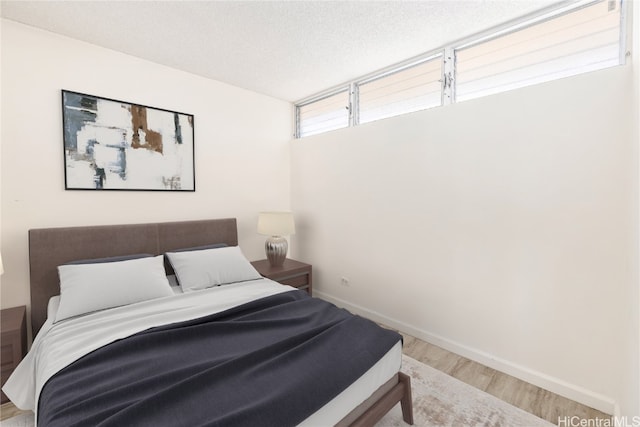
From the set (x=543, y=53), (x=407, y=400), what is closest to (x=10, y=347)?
(x=407, y=400)

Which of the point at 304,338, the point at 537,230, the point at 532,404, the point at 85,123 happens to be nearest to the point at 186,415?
the point at 304,338

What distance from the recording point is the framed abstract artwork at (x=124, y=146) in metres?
2.42

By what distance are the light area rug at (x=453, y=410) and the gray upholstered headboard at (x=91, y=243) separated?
0.87 m

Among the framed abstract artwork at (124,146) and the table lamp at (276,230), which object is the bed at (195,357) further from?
the table lamp at (276,230)

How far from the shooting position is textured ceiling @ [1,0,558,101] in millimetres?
1999

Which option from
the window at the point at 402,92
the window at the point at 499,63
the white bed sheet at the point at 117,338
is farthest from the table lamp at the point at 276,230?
the window at the point at 402,92

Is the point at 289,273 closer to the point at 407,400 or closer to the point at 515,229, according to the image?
the point at 407,400

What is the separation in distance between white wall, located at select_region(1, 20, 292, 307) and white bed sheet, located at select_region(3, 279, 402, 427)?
0.72 m

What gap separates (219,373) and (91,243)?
6.32ft

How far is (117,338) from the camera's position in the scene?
62.9 inches

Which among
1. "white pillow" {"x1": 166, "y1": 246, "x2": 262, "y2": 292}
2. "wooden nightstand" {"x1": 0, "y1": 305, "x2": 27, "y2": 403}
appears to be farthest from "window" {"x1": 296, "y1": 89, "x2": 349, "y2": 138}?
"wooden nightstand" {"x1": 0, "y1": 305, "x2": 27, "y2": 403}

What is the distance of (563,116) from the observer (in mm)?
1896

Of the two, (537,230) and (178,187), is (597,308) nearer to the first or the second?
(537,230)

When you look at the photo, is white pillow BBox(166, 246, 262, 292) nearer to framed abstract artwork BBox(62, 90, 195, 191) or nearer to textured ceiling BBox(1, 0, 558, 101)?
framed abstract artwork BBox(62, 90, 195, 191)
